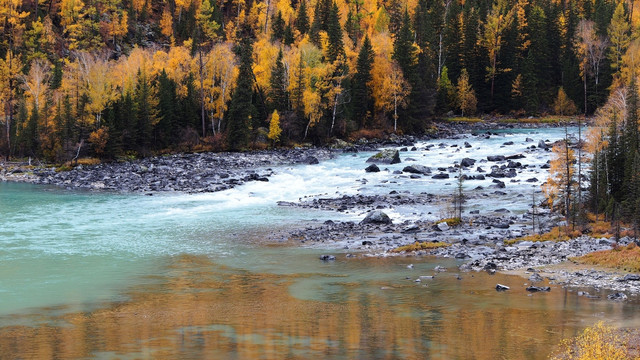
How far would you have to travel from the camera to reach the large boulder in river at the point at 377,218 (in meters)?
34.2

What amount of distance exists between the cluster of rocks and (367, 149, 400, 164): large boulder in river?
20.3ft

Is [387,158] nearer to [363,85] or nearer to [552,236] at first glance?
[363,85]

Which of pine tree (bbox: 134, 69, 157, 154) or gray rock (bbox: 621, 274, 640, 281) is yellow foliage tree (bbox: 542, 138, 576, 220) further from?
pine tree (bbox: 134, 69, 157, 154)

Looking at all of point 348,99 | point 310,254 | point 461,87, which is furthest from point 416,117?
point 310,254

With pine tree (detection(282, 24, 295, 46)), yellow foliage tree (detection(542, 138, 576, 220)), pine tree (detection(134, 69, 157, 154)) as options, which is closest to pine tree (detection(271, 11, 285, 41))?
pine tree (detection(282, 24, 295, 46))

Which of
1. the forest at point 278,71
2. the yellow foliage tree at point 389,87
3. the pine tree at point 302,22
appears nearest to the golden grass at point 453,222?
the forest at point 278,71

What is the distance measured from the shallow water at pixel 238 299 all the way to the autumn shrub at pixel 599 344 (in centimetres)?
53

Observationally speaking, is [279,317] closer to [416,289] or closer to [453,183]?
[416,289]

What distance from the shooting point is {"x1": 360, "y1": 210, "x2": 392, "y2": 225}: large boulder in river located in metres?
34.2

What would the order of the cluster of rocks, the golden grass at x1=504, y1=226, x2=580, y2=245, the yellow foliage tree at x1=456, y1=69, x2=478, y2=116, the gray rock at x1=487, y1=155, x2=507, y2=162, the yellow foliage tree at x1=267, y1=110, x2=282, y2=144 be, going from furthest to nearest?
the yellow foliage tree at x1=456, y1=69, x2=478, y2=116, the yellow foliage tree at x1=267, y1=110, x2=282, y2=144, the gray rock at x1=487, y1=155, x2=507, y2=162, the cluster of rocks, the golden grass at x1=504, y1=226, x2=580, y2=245

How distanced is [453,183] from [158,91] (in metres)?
39.0

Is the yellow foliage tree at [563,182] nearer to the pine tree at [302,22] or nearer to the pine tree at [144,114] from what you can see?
the pine tree at [144,114]

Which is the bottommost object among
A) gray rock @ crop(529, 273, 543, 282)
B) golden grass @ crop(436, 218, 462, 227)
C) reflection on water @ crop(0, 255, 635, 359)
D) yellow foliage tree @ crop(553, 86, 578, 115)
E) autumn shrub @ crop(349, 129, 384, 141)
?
reflection on water @ crop(0, 255, 635, 359)

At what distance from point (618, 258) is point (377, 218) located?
13.3 metres
